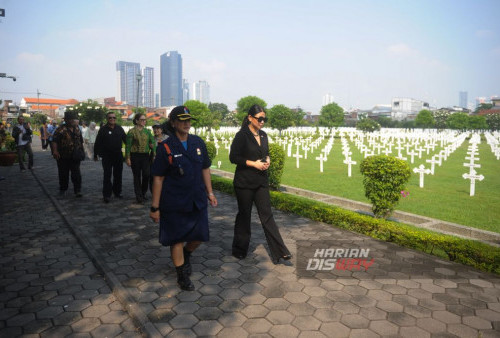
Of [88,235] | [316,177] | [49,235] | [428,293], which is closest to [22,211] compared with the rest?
[49,235]

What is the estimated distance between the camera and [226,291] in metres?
3.89

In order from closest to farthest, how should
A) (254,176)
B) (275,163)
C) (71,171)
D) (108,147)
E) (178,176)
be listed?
1. (178,176)
2. (254,176)
3. (108,147)
4. (71,171)
5. (275,163)

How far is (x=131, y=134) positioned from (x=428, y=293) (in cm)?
640

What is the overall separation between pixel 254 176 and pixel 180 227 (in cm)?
127

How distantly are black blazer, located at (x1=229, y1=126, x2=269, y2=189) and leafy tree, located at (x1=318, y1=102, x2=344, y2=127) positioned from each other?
213ft

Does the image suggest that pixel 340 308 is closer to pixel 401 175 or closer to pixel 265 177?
pixel 265 177

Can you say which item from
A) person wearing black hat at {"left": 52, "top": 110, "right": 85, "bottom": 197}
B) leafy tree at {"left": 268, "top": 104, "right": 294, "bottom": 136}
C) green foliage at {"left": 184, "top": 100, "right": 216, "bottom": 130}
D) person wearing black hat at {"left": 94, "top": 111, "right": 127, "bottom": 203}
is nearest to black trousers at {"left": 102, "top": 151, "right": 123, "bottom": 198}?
person wearing black hat at {"left": 94, "top": 111, "right": 127, "bottom": 203}

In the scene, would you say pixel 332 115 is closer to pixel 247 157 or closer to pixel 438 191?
pixel 438 191

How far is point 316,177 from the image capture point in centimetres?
1391

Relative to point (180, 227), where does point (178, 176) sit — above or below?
above

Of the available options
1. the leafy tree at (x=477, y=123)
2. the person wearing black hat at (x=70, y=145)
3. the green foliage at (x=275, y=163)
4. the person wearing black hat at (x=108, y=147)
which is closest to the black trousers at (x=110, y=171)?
the person wearing black hat at (x=108, y=147)

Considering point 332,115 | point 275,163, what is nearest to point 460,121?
point 332,115

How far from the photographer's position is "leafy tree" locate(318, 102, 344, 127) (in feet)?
220

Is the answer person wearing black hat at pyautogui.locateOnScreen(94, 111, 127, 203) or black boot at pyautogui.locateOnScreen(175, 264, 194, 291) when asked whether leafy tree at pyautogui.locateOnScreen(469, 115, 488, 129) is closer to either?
person wearing black hat at pyautogui.locateOnScreen(94, 111, 127, 203)
